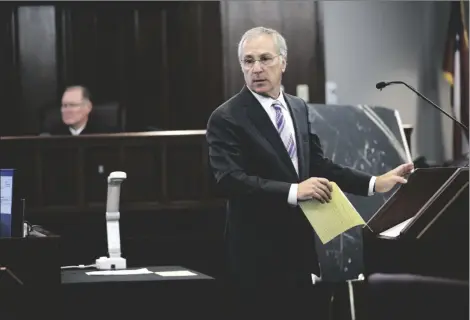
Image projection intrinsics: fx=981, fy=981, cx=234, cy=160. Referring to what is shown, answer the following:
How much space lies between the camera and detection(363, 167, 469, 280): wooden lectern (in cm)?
209

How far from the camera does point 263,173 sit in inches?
120

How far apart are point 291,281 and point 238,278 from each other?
0.17 m

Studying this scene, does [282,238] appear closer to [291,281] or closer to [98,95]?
[291,281]

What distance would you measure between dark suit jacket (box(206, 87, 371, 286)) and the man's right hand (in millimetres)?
110

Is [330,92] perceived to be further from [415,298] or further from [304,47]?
[415,298]

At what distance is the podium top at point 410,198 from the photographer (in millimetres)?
2420

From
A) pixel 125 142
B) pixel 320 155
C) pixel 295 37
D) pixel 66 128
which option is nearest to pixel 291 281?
pixel 320 155

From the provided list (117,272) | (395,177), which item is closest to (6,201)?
(117,272)

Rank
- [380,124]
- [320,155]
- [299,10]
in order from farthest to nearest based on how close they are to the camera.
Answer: [299,10] → [380,124] → [320,155]

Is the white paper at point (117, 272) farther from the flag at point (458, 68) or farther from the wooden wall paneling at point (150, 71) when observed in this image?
the wooden wall paneling at point (150, 71)

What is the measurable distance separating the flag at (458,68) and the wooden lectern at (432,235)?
5569 mm

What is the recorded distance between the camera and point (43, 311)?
321cm

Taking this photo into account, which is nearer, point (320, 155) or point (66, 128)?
point (320, 155)

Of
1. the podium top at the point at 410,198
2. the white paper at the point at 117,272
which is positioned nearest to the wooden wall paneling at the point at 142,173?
the white paper at the point at 117,272
